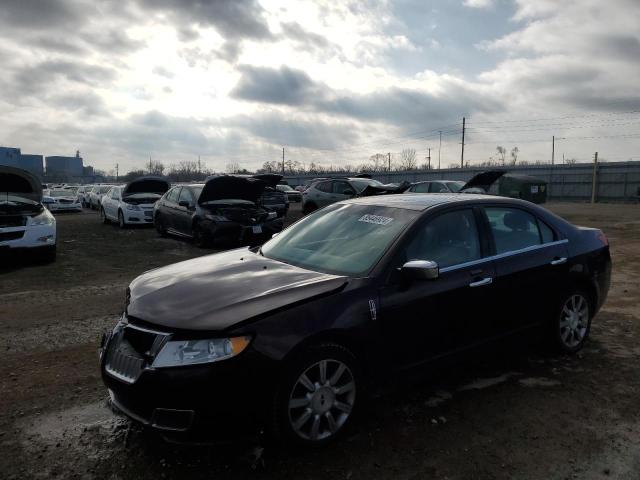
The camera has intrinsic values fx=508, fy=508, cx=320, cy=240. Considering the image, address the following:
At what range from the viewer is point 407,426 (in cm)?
335

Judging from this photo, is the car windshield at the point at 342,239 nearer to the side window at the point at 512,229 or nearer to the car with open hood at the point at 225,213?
the side window at the point at 512,229

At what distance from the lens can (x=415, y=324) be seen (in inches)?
137

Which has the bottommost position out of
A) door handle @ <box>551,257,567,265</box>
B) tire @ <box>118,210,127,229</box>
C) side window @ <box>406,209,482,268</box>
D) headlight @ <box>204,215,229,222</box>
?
tire @ <box>118,210,127,229</box>

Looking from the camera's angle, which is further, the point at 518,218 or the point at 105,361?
the point at 518,218

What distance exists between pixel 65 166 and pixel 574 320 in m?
122

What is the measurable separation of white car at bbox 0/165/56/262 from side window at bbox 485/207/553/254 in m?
8.33

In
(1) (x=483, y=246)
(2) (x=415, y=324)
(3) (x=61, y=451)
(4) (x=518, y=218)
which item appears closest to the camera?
(3) (x=61, y=451)

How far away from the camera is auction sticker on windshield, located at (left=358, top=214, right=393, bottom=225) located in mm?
3932

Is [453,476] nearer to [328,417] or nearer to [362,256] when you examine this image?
[328,417]

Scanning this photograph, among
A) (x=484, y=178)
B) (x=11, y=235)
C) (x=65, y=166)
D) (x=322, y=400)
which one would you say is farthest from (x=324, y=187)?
(x=65, y=166)

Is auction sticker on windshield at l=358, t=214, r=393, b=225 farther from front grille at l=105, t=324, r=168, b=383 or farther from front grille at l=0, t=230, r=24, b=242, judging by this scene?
front grille at l=0, t=230, r=24, b=242

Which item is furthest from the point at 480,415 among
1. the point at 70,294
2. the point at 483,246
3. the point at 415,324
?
the point at 70,294

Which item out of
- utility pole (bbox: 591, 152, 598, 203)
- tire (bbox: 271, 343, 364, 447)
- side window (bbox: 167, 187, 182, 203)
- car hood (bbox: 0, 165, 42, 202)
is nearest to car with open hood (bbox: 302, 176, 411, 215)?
side window (bbox: 167, 187, 182, 203)

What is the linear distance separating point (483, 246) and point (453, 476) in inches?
72.8
